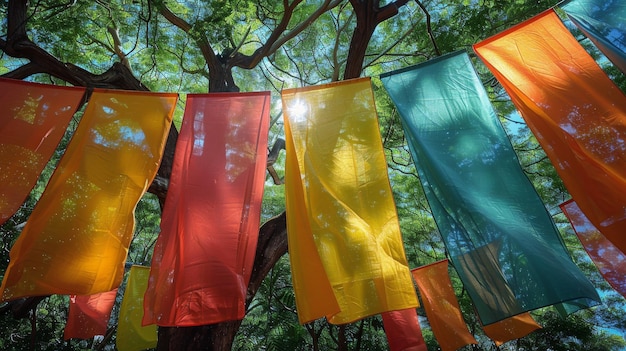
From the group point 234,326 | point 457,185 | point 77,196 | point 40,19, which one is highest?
point 40,19

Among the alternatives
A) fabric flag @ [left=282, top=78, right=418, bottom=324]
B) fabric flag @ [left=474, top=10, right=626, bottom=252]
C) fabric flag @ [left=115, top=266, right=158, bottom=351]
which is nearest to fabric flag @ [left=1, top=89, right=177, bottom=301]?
fabric flag @ [left=282, top=78, right=418, bottom=324]

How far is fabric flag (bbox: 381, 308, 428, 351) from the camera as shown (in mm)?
5406

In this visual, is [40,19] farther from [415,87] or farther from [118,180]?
[415,87]

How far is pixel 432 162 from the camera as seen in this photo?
3.14 meters

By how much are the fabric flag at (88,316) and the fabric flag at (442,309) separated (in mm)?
4568

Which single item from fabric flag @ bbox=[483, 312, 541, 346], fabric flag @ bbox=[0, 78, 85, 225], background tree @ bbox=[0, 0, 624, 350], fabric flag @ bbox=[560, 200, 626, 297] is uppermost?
background tree @ bbox=[0, 0, 624, 350]

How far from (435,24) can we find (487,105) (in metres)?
2.29

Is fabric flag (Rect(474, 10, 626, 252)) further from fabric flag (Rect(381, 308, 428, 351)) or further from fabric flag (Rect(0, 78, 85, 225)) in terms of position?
fabric flag (Rect(0, 78, 85, 225))

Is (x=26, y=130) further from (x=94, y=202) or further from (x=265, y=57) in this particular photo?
(x=265, y=57)

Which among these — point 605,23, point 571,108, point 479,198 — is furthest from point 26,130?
point 605,23

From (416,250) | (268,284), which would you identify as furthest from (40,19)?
(416,250)

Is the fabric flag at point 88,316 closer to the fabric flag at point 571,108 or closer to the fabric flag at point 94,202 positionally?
the fabric flag at point 94,202

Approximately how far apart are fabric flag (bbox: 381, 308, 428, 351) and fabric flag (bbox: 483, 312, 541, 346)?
902mm

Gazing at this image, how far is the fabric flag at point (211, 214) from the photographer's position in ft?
8.70
